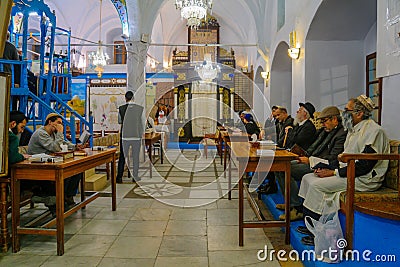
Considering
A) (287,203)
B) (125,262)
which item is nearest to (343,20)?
(287,203)

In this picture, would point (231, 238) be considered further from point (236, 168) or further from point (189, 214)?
point (236, 168)

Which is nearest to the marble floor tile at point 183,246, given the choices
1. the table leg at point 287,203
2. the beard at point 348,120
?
the table leg at point 287,203

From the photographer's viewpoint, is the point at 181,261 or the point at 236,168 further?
the point at 236,168

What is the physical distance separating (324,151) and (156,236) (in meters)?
2.07

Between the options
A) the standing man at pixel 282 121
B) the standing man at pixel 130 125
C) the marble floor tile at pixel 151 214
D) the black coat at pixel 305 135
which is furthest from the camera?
the standing man at pixel 130 125

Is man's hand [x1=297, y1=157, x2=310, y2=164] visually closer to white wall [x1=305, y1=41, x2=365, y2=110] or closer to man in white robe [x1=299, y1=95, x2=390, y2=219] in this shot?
man in white robe [x1=299, y1=95, x2=390, y2=219]

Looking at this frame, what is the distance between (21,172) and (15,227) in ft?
1.67

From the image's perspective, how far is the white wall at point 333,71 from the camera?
6.41 m

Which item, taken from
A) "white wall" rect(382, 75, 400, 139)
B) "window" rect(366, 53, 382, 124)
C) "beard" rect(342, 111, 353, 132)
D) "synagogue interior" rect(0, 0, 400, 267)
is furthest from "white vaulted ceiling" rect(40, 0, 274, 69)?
"beard" rect(342, 111, 353, 132)

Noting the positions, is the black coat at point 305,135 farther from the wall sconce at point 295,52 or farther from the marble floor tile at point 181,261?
the wall sconce at point 295,52

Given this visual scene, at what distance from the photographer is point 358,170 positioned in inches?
109

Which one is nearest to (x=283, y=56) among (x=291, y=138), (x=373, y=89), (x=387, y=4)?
(x=373, y=89)

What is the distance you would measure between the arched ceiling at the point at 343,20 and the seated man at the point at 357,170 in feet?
9.90

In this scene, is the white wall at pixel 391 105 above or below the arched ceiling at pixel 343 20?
below
